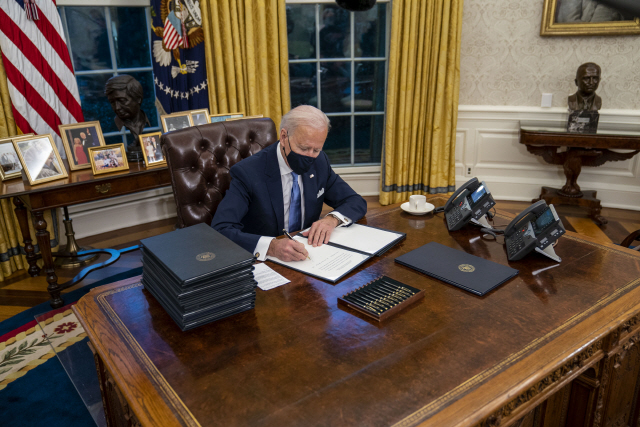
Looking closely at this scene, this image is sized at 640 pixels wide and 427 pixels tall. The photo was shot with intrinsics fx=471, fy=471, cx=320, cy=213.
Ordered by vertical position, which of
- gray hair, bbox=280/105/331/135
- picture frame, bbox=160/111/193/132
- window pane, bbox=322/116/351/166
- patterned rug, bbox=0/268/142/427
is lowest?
patterned rug, bbox=0/268/142/427

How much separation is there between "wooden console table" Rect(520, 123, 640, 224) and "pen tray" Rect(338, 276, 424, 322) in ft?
9.36

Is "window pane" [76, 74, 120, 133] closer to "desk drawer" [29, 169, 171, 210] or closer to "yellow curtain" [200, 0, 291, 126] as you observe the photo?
"yellow curtain" [200, 0, 291, 126]

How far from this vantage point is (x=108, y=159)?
285 cm

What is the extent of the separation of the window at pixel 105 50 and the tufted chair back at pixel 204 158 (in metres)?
2.03

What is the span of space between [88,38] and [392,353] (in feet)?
11.8

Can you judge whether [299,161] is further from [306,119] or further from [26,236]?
[26,236]

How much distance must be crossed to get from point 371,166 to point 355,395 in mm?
3803

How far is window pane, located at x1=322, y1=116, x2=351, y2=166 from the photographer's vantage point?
459cm

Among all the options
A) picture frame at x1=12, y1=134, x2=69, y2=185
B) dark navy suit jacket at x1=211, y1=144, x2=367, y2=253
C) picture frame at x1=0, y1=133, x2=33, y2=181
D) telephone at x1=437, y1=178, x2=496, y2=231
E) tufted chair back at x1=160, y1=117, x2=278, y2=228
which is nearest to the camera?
telephone at x1=437, y1=178, x2=496, y2=231

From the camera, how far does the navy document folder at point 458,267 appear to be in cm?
136

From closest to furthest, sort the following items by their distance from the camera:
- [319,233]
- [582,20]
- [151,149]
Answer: [319,233]
[151,149]
[582,20]

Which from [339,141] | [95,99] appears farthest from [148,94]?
[339,141]

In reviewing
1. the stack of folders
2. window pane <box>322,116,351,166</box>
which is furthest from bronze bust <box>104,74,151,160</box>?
window pane <box>322,116,351,166</box>

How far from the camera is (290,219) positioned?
6.88 feet
